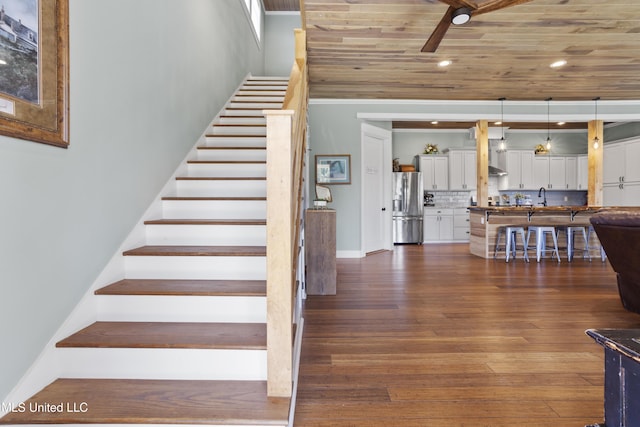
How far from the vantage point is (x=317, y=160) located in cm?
623

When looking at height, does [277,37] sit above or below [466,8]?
above

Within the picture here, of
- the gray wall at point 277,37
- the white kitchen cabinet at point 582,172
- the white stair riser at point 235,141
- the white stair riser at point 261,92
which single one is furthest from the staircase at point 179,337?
the white kitchen cabinet at point 582,172

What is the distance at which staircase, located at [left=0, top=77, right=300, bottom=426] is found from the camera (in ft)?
4.75

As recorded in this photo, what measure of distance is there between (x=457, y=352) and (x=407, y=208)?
20.3 feet

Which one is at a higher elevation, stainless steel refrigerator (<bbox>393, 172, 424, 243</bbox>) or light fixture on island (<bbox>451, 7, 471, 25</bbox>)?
light fixture on island (<bbox>451, 7, 471, 25</bbox>)

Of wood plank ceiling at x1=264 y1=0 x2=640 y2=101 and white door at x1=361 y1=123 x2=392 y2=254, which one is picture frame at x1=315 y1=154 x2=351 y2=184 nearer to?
white door at x1=361 y1=123 x2=392 y2=254

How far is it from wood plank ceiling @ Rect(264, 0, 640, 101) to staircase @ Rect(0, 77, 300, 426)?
7.68ft

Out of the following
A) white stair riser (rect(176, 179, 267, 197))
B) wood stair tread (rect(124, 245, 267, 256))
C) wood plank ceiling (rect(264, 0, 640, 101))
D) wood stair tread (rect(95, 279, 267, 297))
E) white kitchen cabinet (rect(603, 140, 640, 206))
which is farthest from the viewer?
white kitchen cabinet (rect(603, 140, 640, 206))

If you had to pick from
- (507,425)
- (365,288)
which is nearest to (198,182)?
(365,288)

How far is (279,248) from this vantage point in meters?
1.56

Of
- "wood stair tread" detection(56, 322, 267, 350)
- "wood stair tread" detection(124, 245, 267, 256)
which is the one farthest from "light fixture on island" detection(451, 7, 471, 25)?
"wood stair tread" detection(56, 322, 267, 350)

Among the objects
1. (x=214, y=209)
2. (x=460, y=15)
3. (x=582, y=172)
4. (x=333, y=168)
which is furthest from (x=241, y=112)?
(x=582, y=172)

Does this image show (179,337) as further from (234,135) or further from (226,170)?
(234,135)

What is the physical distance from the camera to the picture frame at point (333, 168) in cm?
623
